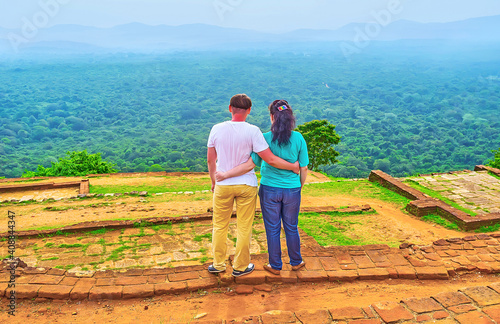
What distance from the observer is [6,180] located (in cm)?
1388

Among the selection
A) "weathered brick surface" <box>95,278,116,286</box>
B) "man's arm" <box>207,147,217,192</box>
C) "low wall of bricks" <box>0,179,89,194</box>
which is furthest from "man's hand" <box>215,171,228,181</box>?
"low wall of bricks" <box>0,179,89,194</box>

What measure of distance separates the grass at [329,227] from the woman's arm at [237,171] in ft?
8.87

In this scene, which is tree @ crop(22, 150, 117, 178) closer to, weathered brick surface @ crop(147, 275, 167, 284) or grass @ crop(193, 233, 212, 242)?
grass @ crop(193, 233, 212, 242)

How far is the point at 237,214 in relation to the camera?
11.8ft

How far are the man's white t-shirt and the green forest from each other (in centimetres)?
3436

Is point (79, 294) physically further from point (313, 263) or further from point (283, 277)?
point (313, 263)

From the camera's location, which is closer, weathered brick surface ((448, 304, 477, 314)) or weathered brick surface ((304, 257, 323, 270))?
weathered brick surface ((448, 304, 477, 314))

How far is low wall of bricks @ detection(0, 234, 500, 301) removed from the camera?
11.4 ft

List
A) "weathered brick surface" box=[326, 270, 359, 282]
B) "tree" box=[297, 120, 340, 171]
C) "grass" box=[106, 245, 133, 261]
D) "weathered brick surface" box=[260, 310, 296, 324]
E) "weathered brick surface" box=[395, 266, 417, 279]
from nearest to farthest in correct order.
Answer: "weathered brick surface" box=[260, 310, 296, 324]
"weathered brick surface" box=[326, 270, 359, 282]
"weathered brick surface" box=[395, 266, 417, 279]
"grass" box=[106, 245, 133, 261]
"tree" box=[297, 120, 340, 171]

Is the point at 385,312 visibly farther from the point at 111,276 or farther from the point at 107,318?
the point at 111,276

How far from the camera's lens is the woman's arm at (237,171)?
3428mm

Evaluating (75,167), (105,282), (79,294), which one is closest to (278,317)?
(105,282)

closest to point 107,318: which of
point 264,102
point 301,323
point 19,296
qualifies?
point 19,296

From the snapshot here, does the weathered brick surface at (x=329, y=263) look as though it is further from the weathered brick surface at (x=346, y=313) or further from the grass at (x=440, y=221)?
the grass at (x=440, y=221)
